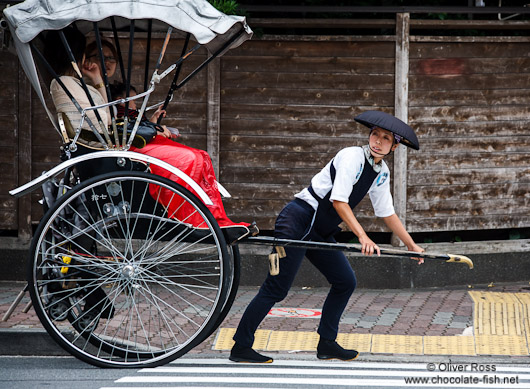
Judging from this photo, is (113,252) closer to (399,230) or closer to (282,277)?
(282,277)

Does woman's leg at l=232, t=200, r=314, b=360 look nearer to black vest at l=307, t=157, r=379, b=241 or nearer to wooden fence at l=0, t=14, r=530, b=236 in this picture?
black vest at l=307, t=157, r=379, b=241

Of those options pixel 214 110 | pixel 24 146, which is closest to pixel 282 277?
pixel 214 110

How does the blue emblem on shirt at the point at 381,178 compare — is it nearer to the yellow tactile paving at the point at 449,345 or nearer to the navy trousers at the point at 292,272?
the navy trousers at the point at 292,272

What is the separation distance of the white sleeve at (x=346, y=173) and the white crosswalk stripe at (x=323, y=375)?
124cm

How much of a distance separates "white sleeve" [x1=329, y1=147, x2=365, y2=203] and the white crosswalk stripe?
1.24 meters

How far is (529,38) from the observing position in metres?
9.67

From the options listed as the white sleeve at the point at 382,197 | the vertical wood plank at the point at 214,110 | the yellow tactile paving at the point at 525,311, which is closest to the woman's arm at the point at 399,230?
the white sleeve at the point at 382,197

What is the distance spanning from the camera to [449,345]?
21.7 feet

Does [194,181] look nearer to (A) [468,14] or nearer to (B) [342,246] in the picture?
(B) [342,246]

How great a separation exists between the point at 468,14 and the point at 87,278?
6216 millimetres

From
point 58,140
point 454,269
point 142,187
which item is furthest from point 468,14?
point 142,187

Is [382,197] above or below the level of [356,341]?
above

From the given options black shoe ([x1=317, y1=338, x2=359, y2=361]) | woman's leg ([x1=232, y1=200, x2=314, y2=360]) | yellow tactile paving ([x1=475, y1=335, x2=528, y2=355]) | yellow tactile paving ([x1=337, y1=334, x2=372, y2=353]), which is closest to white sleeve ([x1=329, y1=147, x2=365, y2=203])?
woman's leg ([x1=232, y1=200, x2=314, y2=360])

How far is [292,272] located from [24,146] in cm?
477
